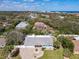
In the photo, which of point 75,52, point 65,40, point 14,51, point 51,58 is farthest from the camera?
point 65,40

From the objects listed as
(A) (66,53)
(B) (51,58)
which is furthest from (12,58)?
(A) (66,53)

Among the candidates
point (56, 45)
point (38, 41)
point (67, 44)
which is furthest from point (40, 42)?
point (67, 44)

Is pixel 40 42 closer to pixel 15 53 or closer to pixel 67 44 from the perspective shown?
pixel 67 44

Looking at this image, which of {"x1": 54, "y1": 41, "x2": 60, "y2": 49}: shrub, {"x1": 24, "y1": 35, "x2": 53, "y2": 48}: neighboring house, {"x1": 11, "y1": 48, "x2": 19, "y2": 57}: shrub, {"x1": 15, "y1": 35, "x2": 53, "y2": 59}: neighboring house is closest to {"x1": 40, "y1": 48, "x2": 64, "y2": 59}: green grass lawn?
{"x1": 15, "y1": 35, "x2": 53, "y2": 59}: neighboring house

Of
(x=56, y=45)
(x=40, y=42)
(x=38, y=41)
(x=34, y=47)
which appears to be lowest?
(x=56, y=45)

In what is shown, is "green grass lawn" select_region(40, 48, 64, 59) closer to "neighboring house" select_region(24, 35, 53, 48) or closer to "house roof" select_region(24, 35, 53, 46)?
"neighboring house" select_region(24, 35, 53, 48)

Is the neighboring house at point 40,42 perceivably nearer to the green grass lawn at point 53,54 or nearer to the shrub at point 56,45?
the shrub at point 56,45

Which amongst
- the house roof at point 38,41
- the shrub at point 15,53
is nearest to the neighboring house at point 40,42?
the house roof at point 38,41

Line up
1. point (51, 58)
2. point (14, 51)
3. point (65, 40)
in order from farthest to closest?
1. point (65, 40)
2. point (14, 51)
3. point (51, 58)

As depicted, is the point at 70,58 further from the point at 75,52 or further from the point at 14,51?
the point at 14,51

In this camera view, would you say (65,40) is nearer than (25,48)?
No

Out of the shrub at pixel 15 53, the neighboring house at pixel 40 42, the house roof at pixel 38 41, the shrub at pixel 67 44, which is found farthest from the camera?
the shrub at pixel 67 44
